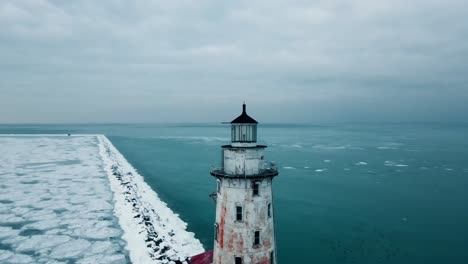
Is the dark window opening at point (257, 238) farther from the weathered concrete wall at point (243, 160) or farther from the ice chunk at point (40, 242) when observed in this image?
the ice chunk at point (40, 242)

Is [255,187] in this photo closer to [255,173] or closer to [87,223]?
[255,173]

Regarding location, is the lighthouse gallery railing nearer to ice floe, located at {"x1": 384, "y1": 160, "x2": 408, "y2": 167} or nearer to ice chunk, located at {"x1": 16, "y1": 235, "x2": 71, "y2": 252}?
ice chunk, located at {"x1": 16, "y1": 235, "x2": 71, "y2": 252}

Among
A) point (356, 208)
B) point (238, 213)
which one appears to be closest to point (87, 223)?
point (238, 213)

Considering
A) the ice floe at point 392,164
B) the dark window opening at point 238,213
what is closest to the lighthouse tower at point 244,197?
the dark window opening at point 238,213

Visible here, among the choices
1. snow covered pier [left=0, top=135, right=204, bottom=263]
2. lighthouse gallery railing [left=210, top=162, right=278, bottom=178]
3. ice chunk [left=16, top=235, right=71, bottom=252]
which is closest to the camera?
lighthouse gallery railing [left=210, top=162, right=278, bottom=178]

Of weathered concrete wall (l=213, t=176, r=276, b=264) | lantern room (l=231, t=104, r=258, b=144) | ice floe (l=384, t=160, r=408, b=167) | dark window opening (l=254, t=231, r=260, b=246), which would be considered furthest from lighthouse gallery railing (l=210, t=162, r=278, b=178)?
ice floe (l=384, t=160, r=408, b=167)

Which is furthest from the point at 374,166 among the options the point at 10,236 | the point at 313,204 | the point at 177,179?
the point at 10,236

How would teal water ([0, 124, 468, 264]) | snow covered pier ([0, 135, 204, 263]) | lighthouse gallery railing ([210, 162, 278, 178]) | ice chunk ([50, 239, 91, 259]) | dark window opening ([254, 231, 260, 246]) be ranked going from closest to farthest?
lighthouse gallery railing ([210, 162, 278, 178]) → dark window opening ([254, 231, 260, 246]) → ice chunk ([50, 239, 91, 259]) → snow covered pier ([0, 135, 204, 263]) → teal water ([0, 124, 468, 264])
